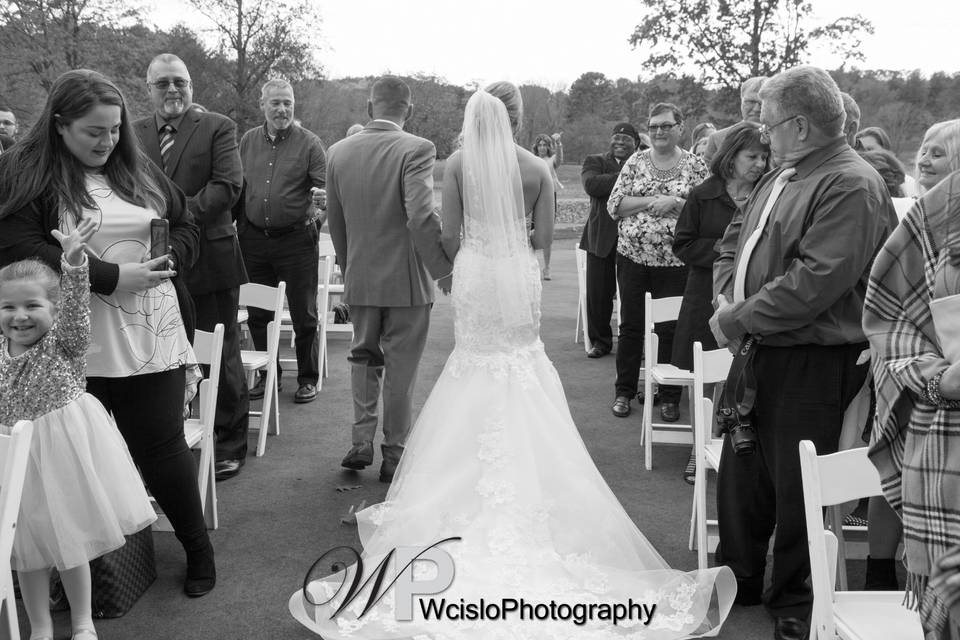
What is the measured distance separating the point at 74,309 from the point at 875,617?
8.36 feet

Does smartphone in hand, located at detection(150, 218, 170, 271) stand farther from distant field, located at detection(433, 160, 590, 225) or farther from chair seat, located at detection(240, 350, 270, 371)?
distant field, located at detection(433, 160, 590, 225)

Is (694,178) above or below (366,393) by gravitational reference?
above

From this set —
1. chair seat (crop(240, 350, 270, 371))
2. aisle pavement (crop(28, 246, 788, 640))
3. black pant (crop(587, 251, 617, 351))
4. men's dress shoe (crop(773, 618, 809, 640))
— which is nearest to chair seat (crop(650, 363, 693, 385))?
aisle pavement (crop(28, 246, 788, 640))

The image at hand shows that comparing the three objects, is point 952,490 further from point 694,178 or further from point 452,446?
point 694,178

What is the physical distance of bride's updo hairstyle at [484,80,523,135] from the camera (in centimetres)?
409

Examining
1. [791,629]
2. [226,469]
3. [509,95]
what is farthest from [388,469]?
[791,629]

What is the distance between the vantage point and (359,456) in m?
4.71

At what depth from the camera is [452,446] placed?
3840mm

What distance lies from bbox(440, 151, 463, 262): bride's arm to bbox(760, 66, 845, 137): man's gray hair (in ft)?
5.18

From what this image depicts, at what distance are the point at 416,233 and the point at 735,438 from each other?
198 cm

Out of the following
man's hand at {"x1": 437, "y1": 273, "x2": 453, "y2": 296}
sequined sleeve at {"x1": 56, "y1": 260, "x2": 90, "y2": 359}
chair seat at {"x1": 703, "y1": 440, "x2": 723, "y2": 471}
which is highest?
sequined sleeve at {"x1": 56, "y1": 260, "x2": 90, "y2": 359}

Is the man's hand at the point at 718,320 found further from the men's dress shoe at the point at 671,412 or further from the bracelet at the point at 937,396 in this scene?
the men's dress shoe at the point at 671,412

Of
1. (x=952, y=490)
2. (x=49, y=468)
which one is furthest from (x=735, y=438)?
(x=49, y=468)

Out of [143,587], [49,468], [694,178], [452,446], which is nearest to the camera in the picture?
[49,468]
